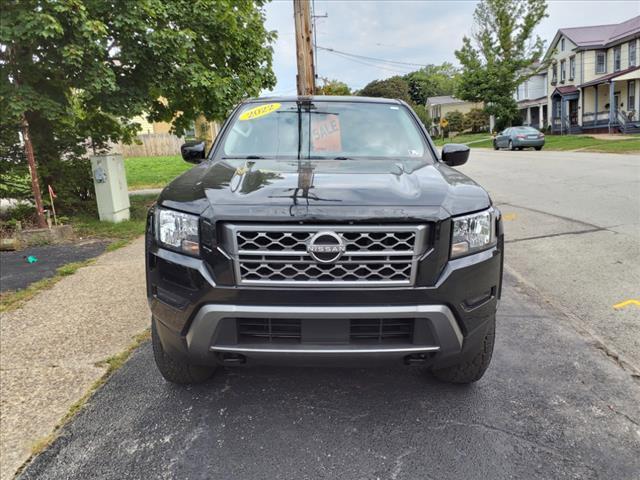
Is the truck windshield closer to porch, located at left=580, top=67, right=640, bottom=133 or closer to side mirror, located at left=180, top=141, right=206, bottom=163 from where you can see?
side mirror, located at left=180, top=141, right=206, bottom=163

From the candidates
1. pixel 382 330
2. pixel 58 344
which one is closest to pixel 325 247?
pixel 382 330

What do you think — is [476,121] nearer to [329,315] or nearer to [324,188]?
[324,188]

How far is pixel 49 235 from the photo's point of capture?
740 centimetres

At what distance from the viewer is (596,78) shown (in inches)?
1444

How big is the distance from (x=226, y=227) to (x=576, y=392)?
2307 mm

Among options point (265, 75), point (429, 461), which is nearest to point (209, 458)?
point (429, 461)

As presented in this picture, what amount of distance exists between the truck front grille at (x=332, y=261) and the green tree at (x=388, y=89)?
79.8 meters

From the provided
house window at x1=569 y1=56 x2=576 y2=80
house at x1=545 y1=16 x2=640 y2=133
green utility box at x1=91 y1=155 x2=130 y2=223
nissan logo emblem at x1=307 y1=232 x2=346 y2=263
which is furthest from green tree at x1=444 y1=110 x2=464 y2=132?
nissan logo emblem at x1=307 y1=232 x2=346 y2=263

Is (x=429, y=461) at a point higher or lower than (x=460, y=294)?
lower

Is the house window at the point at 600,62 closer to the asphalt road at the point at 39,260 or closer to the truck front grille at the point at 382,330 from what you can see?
the asphalt road at the point at 39,260

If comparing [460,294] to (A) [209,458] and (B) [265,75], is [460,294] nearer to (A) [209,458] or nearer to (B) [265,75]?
(A) [209,458]

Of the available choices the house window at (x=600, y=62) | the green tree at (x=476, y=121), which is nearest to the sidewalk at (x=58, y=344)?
the house window at (x=600, y=62)

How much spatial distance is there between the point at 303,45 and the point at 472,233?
1087 cm

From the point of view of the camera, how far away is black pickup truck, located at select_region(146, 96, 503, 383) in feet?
7.33
